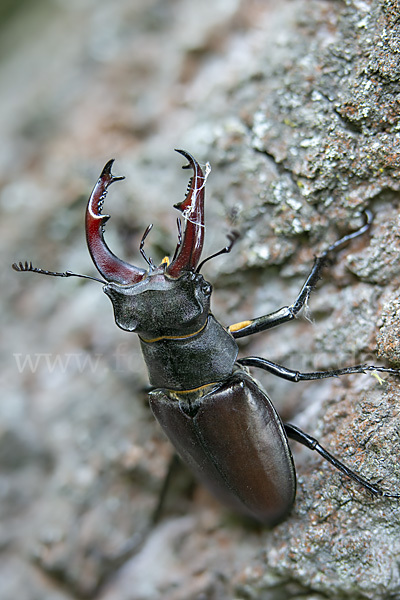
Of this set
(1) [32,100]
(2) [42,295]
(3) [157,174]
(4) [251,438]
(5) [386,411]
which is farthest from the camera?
(1) [32,100]

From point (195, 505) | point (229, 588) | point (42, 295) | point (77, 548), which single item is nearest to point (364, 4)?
point (42, 295)

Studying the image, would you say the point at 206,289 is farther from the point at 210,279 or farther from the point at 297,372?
the point at 297,372

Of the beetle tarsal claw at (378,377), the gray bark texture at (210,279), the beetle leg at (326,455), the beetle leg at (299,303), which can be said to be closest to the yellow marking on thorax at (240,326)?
the beetle leg at (299,303)

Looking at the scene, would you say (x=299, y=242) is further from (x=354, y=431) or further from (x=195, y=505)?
(x=195, y=505)

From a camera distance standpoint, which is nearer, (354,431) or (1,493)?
(354,431)

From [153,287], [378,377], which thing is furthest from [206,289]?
[378,377]

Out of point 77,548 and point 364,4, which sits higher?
point 364,4

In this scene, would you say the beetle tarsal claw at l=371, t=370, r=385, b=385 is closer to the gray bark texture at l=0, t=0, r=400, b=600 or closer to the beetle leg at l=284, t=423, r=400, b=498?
the gray bark texture at l=0, t=0, r=400, b=600

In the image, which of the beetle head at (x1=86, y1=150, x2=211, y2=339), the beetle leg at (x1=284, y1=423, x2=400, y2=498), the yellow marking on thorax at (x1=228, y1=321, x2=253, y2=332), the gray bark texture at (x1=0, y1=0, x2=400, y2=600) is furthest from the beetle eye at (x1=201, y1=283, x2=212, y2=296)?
the beetle leg at (x1=284, y1=423, x2=400, y2=498)
